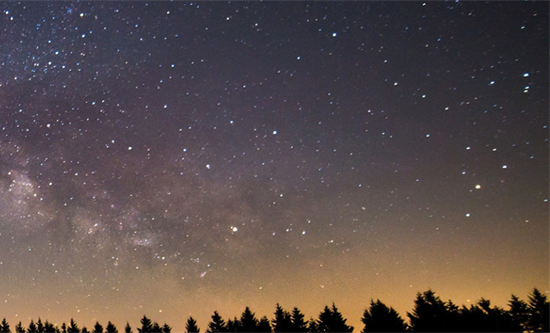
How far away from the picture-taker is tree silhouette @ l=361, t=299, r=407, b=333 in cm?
2558

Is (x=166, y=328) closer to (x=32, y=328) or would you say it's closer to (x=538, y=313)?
(x=32, y=328)

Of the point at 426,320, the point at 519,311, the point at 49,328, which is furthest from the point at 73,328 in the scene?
the point at 519,311

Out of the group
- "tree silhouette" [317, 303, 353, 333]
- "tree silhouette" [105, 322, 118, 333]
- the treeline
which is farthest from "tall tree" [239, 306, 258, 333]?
"tree silhouette" [105, 322, 118, 333]

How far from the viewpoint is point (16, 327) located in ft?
135

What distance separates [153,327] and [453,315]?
29.5 m

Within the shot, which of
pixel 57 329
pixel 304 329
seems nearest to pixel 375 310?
pixel 304 329

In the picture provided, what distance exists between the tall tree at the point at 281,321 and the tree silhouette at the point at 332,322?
8.93 feet

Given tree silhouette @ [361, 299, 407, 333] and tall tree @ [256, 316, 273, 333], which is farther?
tall tree @ [256, 316, 273, 333]

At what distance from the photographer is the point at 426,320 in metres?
27.0

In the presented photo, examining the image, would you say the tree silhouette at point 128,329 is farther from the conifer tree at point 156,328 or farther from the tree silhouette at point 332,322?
the tree silhouette at point 332,322

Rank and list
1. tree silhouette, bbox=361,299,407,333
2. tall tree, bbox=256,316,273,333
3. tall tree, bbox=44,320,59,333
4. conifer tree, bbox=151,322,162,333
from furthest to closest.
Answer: tall tree, bbox=44,320,59,333 → conifer tree, bbox=151,322,162,333 → tall tree, bbox=256,316,273,333 → tree silhouette, bbox=361,299,407,333

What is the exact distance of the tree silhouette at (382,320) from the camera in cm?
2558

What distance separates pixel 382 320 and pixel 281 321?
8.61m

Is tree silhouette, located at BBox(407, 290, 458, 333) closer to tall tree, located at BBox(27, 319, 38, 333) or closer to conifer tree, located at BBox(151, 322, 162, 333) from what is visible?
conifer tree, located at BBox(151, 322, 162, 333)
